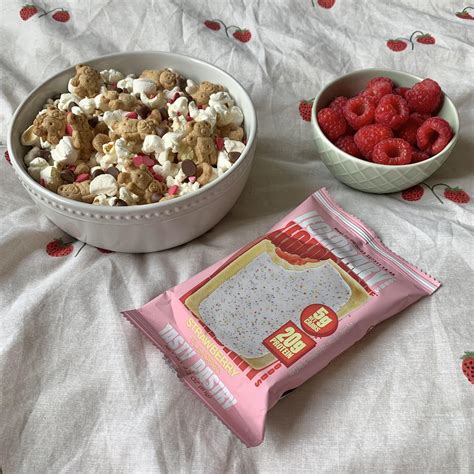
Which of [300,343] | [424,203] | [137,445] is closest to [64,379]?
[137,445]

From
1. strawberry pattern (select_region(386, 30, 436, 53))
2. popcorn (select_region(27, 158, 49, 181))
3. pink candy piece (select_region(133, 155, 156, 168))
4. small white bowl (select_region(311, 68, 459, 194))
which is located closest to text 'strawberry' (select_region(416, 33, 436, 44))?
strawberry pattern (select_region(386, 30, 436, 53))

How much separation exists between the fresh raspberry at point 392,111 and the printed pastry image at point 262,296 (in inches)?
8.3

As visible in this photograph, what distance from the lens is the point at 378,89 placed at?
78 cm

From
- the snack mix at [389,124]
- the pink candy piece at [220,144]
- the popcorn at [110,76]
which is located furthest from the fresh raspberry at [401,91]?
the popcorn at [110,76]

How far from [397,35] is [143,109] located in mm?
497

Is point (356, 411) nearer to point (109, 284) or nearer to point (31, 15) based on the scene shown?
point (109, 284)

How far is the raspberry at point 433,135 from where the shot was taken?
75 cm

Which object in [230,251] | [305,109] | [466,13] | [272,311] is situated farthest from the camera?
[466,13]

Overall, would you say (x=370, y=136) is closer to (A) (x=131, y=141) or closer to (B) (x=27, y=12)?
(A) (x=131, y=141)

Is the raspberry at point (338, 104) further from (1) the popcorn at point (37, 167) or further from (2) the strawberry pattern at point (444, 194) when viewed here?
(1) the popcorn at point (37, 167)

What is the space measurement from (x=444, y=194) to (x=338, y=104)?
0.61ft

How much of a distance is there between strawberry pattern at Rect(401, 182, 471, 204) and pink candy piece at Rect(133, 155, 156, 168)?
34cm

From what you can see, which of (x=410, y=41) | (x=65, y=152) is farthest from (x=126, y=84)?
(x=410, y=41)

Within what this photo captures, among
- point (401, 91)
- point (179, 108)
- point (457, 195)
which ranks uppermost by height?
point (179, 108)
